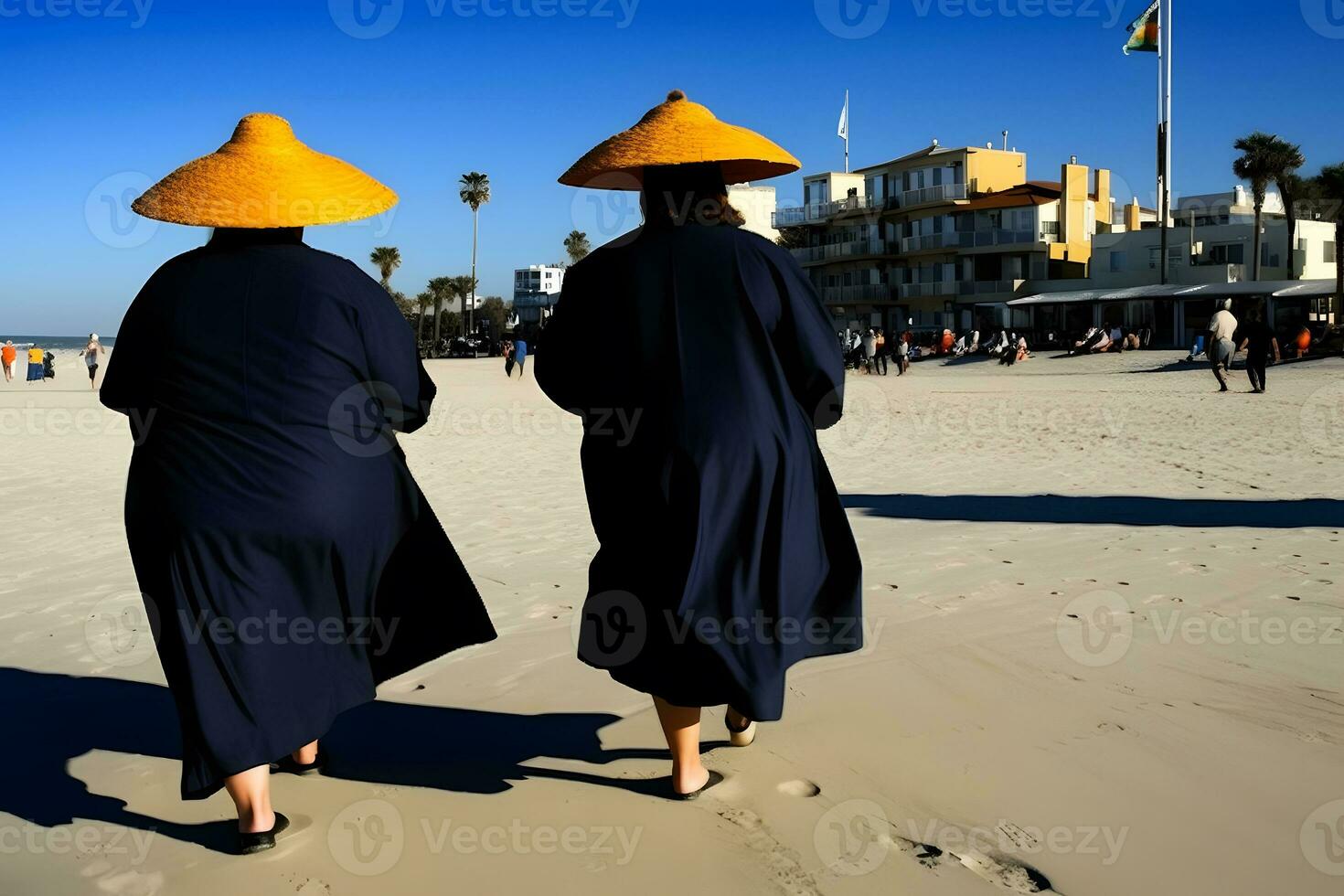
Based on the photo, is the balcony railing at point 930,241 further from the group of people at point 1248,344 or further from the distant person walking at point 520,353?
the group of people at point 1248,344

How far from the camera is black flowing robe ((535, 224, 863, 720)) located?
2955 mm

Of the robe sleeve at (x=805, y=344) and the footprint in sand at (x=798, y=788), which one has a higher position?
the robe sleeve at (x=805, y=344)

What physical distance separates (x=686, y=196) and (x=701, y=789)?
1599 mm

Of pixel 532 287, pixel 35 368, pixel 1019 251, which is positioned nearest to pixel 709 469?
pixel 35 368

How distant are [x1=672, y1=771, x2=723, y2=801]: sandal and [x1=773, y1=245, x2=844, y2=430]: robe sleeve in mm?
1031

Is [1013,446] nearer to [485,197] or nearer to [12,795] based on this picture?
[12,795]

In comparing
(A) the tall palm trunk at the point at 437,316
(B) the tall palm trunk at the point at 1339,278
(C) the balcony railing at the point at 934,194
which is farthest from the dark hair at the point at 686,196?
(A) the tall palm trunk at the point at 437,316

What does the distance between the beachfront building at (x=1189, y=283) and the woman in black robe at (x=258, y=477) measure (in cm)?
4654

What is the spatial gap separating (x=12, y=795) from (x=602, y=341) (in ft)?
6.81

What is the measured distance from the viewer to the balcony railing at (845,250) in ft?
220

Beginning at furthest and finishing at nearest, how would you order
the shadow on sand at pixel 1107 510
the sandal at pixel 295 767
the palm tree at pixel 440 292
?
the palm tree at pixel 440 292 < the shadow on sand at pixel 1107 510 < the sandal at pixel 295 767

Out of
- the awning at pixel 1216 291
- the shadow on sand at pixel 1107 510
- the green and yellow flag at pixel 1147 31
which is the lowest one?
the shadow on sand at pixel 1107 510

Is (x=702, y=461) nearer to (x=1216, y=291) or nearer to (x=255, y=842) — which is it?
(x=255, y=842)

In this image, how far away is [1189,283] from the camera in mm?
50625
